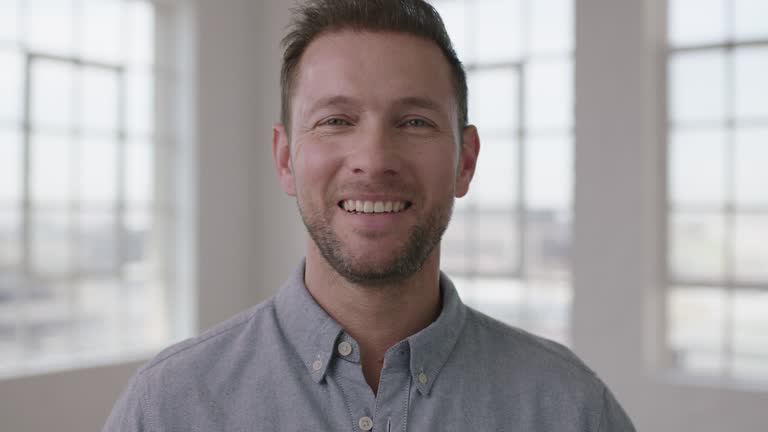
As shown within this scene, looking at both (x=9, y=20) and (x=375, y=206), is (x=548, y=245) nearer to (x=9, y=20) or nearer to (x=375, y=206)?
(x=9, y=20)

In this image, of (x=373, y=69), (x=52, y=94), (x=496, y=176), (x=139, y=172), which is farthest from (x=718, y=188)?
(x=52, y=94)

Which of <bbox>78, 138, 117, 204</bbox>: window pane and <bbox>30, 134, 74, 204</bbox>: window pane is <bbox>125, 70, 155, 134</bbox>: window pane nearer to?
<bbox>78, 138, 117, 204</bbox>: window pane

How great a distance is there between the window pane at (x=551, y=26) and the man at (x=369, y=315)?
401 cm

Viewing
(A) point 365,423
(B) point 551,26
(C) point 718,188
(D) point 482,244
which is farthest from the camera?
(D) point 482,244

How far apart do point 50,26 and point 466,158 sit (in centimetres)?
406

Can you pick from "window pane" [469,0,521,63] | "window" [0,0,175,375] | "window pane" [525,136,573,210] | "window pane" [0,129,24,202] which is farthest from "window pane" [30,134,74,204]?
"window pane" [525,136,573,210]

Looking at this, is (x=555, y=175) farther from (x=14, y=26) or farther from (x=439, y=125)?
(x=439, y=125)

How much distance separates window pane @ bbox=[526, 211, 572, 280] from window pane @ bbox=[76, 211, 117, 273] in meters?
2.80

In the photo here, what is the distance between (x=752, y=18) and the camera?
4531mm

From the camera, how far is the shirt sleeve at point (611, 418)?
54.5 inches

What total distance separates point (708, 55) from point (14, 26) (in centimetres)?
408

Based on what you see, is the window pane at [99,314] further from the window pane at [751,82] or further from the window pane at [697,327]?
the window pane at [751,82]

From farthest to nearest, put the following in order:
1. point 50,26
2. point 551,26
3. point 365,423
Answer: point 551,26, point 50,26, point 365,423

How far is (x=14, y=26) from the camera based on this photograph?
179 inches
